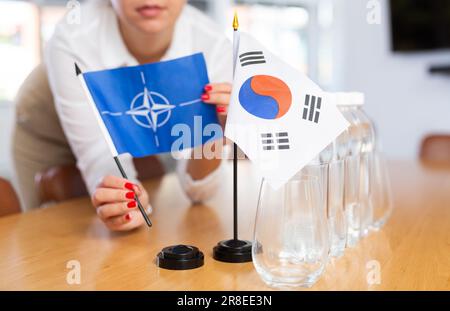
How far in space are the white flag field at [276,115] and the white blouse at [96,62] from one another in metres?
0.51

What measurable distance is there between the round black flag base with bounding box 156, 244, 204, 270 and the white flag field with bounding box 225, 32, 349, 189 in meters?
0.17

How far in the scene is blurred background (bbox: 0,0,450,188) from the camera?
3.33 m

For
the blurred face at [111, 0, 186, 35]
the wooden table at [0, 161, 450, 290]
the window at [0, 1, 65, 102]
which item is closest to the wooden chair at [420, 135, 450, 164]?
the wooden table at [0, 161, 450, 290]

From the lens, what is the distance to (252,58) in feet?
2.70

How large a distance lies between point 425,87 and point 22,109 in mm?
2887

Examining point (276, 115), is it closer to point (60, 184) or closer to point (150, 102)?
point (150, 102)

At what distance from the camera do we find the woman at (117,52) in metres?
1.17

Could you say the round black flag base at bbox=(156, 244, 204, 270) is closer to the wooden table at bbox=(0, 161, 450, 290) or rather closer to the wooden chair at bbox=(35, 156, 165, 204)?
the wooden table at bbox=(0, 161, 450, 290)

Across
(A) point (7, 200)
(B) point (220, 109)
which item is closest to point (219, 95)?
(B) point (220, 109)

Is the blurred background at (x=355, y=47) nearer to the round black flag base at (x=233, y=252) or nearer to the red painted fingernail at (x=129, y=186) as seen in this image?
the red painted fingernail at (x=129, y=186)

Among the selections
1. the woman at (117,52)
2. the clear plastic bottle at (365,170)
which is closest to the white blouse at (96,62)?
the woman at (117,52)

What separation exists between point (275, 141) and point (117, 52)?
669 mm
